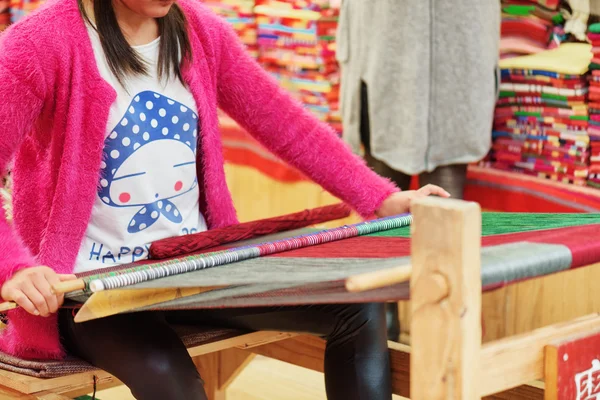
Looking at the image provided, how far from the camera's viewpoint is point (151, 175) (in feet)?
5.52

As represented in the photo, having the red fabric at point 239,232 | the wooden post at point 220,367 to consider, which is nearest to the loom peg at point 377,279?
the red fabric at point 239,232

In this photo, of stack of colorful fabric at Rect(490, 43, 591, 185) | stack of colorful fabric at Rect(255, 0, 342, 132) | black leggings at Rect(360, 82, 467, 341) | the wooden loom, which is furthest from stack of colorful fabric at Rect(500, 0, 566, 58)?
the wooden loom

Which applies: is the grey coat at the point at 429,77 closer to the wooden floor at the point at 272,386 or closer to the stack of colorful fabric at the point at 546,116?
the stack of colorful fabric at the point at 546,116

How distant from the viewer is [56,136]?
5.32ft

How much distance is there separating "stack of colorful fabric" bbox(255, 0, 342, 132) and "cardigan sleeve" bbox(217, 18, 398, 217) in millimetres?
1375

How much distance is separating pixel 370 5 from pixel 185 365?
144 centimetres

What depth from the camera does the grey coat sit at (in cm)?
251

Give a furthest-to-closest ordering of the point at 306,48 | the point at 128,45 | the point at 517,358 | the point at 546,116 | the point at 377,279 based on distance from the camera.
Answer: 1. the point at 306,48
2. the point at 546,116
3. the point at 128,45
4. the point at 517,358
5. the point at 377,279

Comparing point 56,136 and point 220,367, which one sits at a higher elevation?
point 56,136

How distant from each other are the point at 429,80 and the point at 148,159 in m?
1.13

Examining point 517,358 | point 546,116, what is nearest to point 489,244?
point 517,358

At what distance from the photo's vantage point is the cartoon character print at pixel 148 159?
1654 millimetres

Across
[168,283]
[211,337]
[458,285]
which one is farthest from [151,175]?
[458,285]

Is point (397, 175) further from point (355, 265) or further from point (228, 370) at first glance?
point (355, 265)
